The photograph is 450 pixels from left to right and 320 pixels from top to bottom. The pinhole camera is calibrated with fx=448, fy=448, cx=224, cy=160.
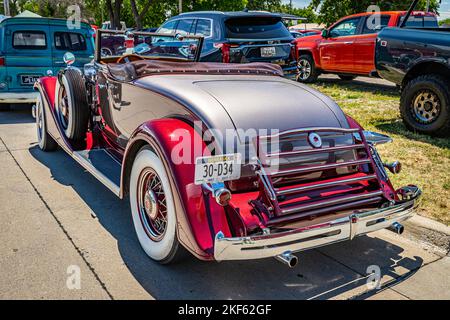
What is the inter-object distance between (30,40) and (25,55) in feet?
1.17

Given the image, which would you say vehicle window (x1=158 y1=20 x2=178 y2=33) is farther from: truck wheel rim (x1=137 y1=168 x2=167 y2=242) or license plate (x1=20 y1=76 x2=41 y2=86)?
truck wheel rim (x1=137 y1=168 x2=167 y2=242)

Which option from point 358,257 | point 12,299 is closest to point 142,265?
point 12,299

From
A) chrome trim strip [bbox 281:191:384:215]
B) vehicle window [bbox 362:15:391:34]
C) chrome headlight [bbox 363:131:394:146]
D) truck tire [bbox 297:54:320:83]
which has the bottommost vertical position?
chrome trim strip [bbox 281:191:384:215]

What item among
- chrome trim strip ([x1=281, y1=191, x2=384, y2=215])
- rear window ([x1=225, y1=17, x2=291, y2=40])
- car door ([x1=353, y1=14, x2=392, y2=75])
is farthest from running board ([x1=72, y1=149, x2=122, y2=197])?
car door ([x1=353, y1=14, x2=392, y2=75])

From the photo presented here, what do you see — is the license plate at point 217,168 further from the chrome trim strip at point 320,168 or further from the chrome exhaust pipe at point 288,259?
the chrome exhaust pipe at point 288,259

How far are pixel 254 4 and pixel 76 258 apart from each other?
57.4 m

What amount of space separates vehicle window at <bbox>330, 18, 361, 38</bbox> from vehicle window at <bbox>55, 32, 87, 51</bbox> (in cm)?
574

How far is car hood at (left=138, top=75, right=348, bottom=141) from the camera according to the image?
3016 mm

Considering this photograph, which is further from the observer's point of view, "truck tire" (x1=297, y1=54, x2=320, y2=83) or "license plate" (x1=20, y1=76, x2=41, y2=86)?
"truck tire" (x1=297, y1=54, x2=320, y2=83)

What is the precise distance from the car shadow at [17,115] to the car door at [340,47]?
671 cm

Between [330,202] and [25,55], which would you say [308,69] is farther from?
[330,202]

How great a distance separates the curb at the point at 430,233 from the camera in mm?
3391

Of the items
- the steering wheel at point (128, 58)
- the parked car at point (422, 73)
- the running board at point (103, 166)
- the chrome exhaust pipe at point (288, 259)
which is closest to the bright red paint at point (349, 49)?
the parked car at point (422, 73)

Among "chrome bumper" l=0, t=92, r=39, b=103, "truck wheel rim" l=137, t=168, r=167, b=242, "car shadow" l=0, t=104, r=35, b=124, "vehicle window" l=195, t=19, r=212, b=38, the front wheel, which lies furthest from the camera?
"vehicle window" l=195, t=19, r=212, b=38
